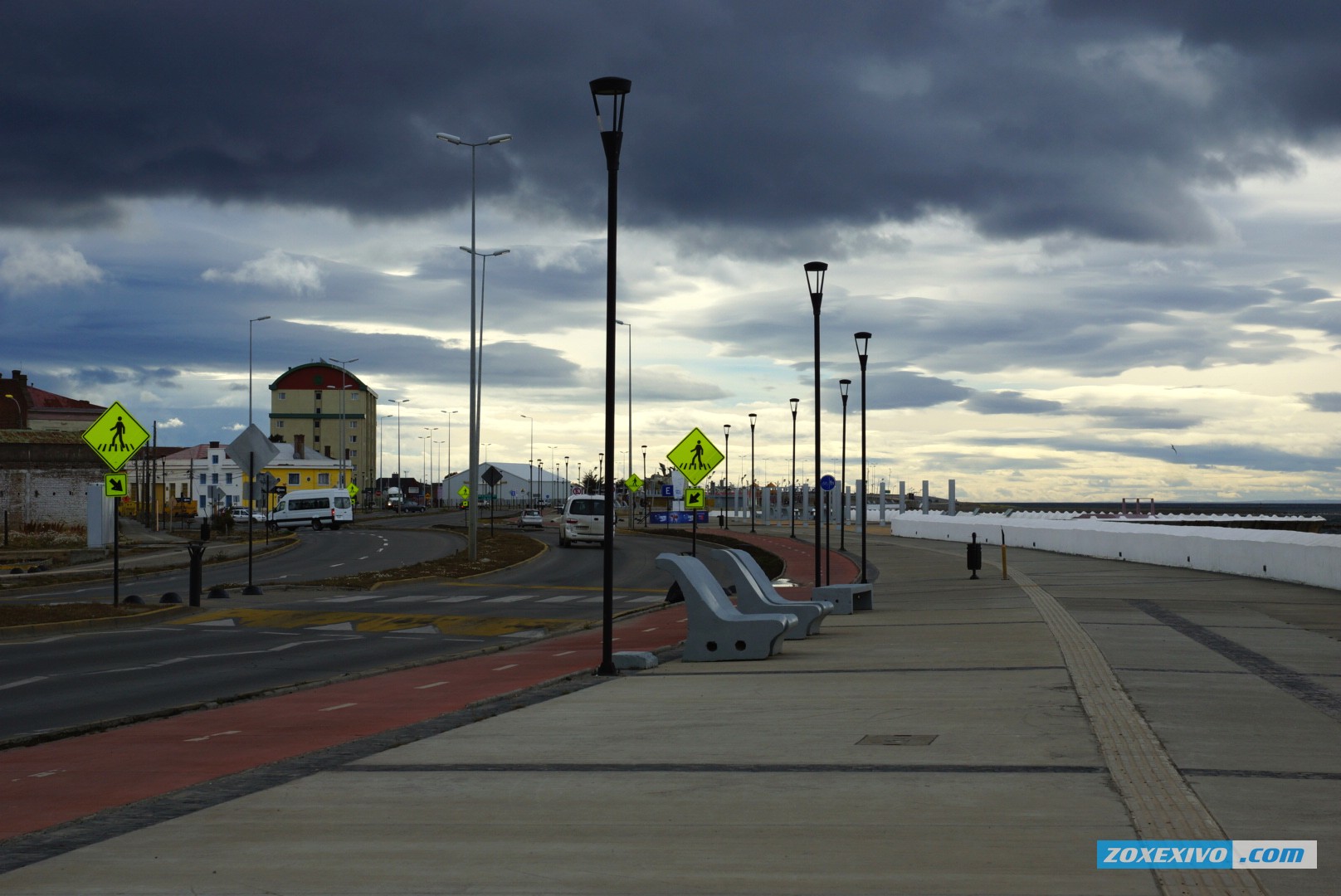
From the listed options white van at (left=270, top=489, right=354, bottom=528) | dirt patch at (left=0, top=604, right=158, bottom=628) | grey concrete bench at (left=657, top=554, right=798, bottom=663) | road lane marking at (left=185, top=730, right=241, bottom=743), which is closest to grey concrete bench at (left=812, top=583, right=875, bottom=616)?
grey concrete bench at (left=657, top=554, right=798, bottom=663)

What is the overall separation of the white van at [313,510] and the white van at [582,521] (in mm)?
29729

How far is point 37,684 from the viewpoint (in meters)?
14.4

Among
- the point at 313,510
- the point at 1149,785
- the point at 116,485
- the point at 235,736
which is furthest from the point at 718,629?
the point at 313,510

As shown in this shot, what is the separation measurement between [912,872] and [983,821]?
998 mm

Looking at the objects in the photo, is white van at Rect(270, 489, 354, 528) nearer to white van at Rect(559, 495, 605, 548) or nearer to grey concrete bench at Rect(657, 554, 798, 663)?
white van at Rect(559, 495, 605, 548)

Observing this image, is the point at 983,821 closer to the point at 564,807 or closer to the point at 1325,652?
the point at 564,807

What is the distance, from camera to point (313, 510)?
78.4 m

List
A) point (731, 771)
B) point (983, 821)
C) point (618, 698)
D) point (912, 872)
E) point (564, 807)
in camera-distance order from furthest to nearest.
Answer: point (618, 698) → point (731, 771) → point (564, 807) → point (983, 821) → point (912, 872)

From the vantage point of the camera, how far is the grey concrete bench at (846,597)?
21.9 m

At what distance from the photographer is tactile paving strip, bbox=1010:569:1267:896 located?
5074 millimetres

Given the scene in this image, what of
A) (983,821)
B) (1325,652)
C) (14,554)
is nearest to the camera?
(983,821)

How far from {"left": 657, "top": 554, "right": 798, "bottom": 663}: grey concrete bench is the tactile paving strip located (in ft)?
12.3

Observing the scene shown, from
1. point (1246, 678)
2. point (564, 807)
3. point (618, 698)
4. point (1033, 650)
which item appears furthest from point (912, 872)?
point (1033, 650)

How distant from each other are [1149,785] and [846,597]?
15.2 meters
